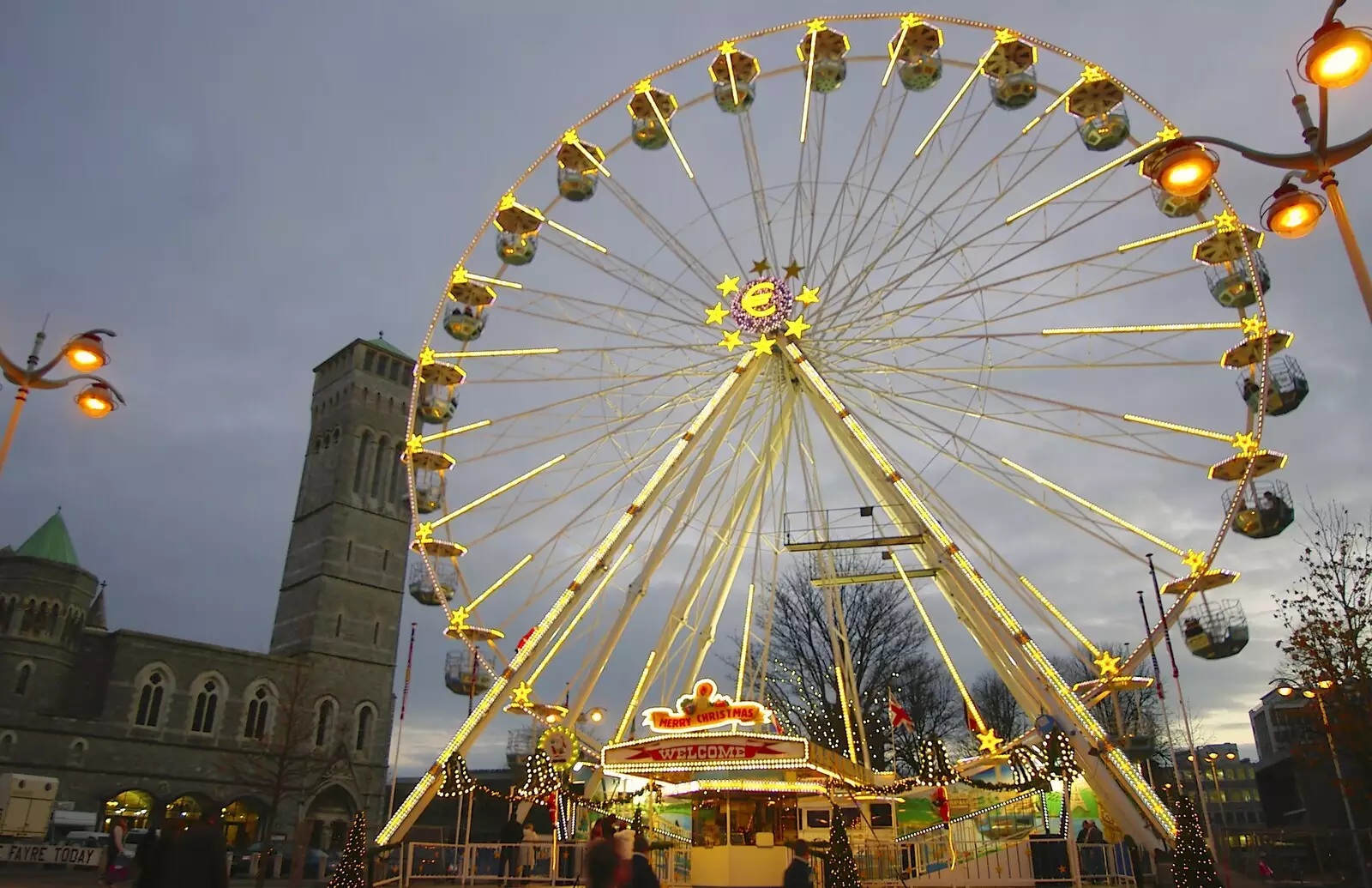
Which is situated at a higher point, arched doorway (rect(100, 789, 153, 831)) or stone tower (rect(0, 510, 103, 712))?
stone tower (rect(0, 510, 103, 712))

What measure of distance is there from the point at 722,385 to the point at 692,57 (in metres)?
7.23

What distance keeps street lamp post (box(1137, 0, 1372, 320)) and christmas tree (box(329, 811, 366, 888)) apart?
15.2 meters

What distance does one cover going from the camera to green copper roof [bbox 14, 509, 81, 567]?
141 ft

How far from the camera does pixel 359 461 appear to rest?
58.2 m

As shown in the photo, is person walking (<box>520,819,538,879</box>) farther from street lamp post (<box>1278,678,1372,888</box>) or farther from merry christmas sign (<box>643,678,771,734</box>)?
street lamp post (<box>1278,678,1372,888</box>)

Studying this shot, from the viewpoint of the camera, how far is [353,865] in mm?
15492

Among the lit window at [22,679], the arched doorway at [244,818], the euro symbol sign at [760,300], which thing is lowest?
the arched doorway at [244,818]

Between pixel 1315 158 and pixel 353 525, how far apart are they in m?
55.0

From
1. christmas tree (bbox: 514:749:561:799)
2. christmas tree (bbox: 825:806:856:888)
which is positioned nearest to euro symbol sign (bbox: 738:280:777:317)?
christmas tree (bbox: 514:749:561:799)

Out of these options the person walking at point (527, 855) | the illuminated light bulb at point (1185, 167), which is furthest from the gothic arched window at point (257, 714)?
the illuminated light bulb at point (1185, 167)

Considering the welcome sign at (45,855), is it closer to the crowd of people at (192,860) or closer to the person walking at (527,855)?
the person walking at (527,855)

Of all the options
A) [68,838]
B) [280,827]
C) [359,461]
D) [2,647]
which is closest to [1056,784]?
[68,838]

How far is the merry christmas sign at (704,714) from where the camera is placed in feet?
61.0

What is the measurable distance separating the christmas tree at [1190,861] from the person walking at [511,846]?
38.1 ft
